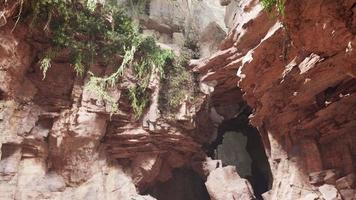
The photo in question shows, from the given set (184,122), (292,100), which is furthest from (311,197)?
(184,122)

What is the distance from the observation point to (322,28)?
12.9 feet

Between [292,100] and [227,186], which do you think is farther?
[227,186]

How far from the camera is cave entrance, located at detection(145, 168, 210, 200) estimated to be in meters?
13.7

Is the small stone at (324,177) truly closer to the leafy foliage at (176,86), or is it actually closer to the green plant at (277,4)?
the leafy foliage at (176,86)

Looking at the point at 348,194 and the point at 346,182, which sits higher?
the point at 346,182

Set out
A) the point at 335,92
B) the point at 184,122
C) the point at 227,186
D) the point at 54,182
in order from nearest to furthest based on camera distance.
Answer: the point at 335,92 → the point at 54,182 → the point at 227,186 → the point at 184,122

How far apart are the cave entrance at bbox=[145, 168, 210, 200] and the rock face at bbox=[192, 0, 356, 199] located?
5367 mm

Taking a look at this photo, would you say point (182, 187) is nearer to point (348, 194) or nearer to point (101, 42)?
point (101, 42)

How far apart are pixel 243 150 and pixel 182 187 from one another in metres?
3.98

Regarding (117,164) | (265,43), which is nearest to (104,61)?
(117,164)

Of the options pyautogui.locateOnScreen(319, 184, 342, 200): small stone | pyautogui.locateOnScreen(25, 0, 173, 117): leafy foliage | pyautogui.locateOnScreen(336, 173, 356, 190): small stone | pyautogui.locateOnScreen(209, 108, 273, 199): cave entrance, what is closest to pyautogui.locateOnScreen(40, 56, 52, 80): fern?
pyautogui.locateOnScreen(25, 0, 173, 117): leafy foliage

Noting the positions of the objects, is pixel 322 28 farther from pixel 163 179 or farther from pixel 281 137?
pixel 163 179

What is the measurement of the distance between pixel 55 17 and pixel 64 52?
107 cm

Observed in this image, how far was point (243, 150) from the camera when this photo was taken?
1662cm
